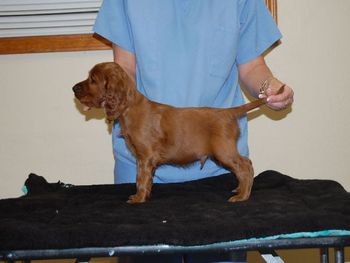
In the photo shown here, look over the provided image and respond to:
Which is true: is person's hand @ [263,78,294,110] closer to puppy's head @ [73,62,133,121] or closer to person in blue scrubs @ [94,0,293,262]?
person in blue scrubs @ [94,0,293,262]

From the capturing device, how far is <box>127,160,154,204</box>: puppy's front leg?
174 cm

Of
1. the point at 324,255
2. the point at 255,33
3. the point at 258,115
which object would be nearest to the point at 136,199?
the point at 324,255

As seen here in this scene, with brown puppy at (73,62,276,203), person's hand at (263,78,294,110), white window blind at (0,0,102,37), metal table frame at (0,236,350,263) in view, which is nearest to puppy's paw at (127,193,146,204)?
brown puppy at (73,62,276,203)

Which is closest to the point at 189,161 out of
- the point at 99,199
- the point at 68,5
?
the point at 99,199

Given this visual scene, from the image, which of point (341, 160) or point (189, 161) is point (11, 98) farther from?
point (341, 160)

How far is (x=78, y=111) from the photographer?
111 inches

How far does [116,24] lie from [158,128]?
64 cm

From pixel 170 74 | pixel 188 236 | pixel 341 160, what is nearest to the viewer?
pixel 188 236

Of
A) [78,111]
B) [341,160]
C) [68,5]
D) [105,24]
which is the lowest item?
[341,160]

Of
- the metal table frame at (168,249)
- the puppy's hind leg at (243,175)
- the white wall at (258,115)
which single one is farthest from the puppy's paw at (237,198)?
the white wall at (258,115)

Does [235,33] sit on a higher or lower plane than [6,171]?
higher

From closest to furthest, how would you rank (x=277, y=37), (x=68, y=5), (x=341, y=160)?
(x=277, y=37)
(x=68, y=5)
(x=341, y=160)

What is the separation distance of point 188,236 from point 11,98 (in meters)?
1.86

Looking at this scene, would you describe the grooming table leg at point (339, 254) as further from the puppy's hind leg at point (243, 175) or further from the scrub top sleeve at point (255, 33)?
the scrub top sleeve at point (255, 33)
